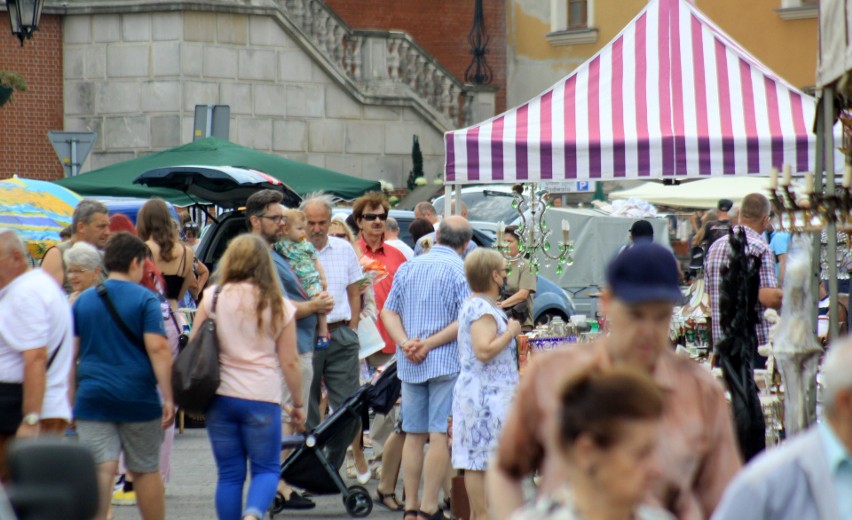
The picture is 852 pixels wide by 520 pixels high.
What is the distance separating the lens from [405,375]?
28.4 ft

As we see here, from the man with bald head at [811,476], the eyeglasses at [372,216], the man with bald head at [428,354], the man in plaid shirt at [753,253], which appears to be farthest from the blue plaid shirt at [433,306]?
the man with bald head at [811,476]

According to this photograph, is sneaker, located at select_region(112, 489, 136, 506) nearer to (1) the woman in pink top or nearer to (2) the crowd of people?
(2) the crowd of people

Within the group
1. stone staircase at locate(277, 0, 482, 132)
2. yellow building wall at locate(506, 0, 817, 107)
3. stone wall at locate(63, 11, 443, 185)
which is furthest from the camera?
yellow building wall at locate(506, 0, 817, 107)

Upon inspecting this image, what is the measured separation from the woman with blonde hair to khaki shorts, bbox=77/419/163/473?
2.83 meters

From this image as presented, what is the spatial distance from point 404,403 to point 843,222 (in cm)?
306

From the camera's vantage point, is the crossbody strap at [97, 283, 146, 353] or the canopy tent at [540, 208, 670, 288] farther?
the canopy tent at [540, 208, 670, 288]

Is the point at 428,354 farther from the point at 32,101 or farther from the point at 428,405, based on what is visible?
the point at 32,101

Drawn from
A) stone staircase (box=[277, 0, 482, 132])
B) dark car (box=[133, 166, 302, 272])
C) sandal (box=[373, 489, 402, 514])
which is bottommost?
sandal (box=[373, 489, 402, 514])

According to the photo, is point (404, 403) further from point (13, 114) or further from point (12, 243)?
point (13, 114)

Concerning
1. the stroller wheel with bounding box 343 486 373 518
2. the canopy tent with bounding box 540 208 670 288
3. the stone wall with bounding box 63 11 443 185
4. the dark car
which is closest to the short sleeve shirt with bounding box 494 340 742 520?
the stroller wheel with bounding box 343 486 373 518

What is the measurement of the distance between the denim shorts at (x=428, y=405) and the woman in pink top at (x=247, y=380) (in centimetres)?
144

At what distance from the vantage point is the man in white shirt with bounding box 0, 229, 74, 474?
22.8 ft

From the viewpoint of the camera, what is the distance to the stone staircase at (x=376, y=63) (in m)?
25.8

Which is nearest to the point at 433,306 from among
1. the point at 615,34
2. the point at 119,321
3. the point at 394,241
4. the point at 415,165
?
the point at 119,321
